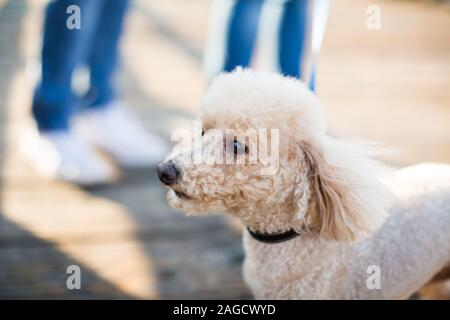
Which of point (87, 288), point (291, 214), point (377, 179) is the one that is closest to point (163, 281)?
Answer: point (87, 288)

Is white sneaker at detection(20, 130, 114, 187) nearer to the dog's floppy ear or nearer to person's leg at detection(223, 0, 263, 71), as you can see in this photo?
person's leg at detection(223, 0, 263, 71)

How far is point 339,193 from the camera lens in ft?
3.14

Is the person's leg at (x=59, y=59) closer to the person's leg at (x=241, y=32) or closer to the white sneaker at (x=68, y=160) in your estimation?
the white sneaker at (x=68, y=160)

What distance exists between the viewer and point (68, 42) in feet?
5.25

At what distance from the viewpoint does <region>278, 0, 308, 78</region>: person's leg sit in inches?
61.4

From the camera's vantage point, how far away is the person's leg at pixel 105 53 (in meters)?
1.82

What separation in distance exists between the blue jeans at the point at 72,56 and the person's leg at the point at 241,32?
1.34 ft

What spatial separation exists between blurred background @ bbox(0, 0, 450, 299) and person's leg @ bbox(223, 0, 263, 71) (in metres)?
0.45

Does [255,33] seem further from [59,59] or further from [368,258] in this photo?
[368,258]

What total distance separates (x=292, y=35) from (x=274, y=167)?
722 millimetres

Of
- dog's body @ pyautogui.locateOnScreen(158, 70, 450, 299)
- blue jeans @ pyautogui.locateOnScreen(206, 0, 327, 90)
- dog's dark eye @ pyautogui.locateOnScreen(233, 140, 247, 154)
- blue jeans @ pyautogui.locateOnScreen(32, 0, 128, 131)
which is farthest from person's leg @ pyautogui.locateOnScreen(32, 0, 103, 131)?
dog's dark eye @ pyautogui.locateOnScreen(233, 140, 247, 154)

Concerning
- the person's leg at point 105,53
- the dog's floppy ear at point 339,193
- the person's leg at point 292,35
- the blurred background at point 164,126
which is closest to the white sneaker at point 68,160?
the blurred background at point 164,126
